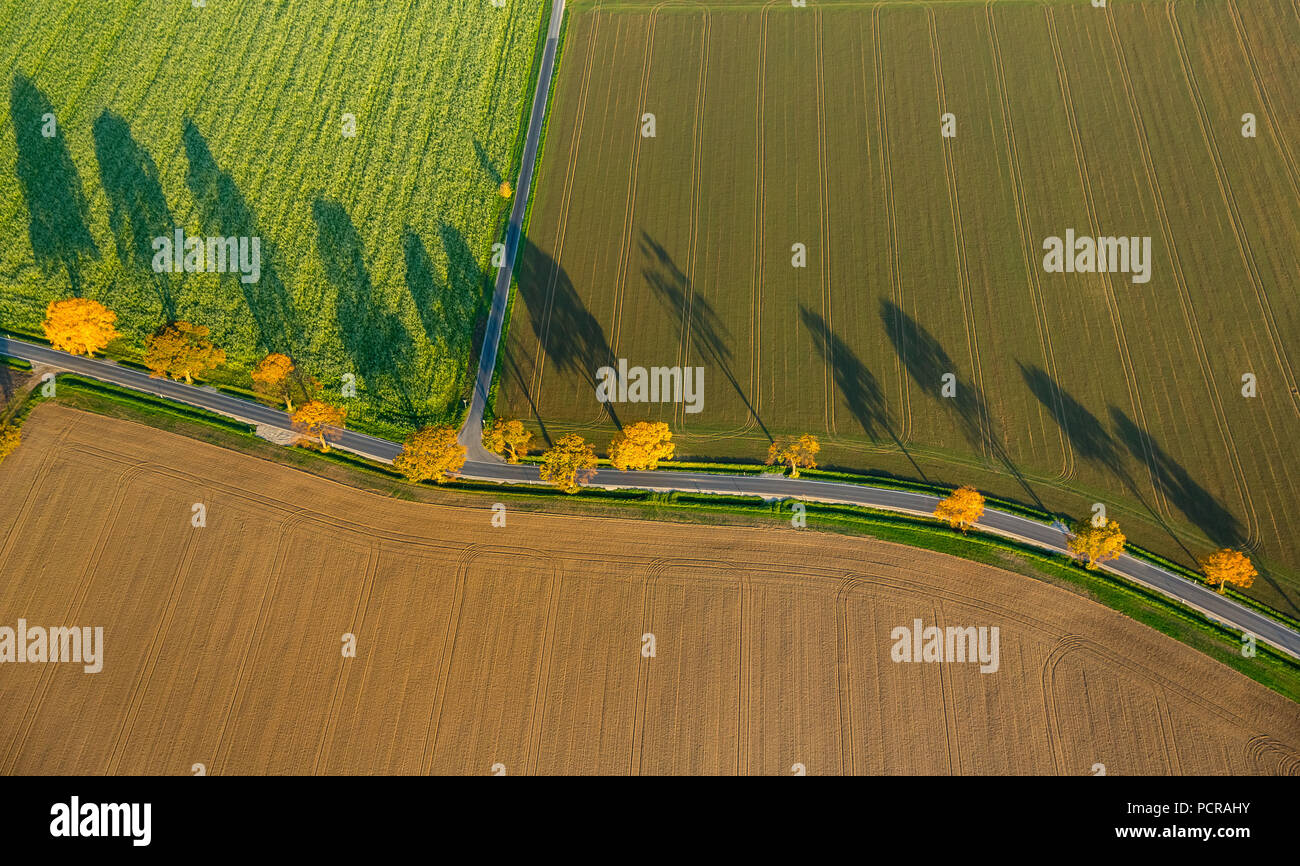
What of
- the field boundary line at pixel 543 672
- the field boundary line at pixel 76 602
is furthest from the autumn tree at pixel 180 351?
the field boundary line at pixel 543 672

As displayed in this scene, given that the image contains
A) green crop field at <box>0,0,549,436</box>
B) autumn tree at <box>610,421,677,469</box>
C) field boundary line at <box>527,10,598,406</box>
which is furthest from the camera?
green crop field at <box>0,0,549,436</box>

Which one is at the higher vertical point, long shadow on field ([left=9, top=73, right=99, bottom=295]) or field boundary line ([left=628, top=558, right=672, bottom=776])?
long shadow on field ([left=9, top=73, right=99, bottom=295])

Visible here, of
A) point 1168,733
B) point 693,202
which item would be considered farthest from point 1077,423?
point 693,202

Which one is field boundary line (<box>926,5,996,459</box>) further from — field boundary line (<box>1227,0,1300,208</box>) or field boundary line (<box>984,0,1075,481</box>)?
field boundary line (<box>1227,0,1300,208</box>)

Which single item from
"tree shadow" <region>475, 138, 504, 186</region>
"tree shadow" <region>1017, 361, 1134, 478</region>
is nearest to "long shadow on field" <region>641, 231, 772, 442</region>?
"tree shadow" <region>475, 138, 504, 186</region>

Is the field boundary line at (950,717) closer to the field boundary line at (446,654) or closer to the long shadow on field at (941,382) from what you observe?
the long shadow on field at (941,382)

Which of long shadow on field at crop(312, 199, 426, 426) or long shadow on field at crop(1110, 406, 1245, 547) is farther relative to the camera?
long shadow on field at crop(312, 199, 426, 426)

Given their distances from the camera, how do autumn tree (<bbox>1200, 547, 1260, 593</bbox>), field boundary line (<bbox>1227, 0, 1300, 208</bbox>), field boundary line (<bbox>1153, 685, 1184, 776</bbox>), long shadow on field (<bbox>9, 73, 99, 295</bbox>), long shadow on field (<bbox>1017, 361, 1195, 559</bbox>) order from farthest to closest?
field boundary line (<bbox>1227, 0, 1300, 208</bbox>)
long shadow on field (<bbox>9, 73, 99, 295</bbox>)
long shadow on field (<bbox>1017, 361, 1195, 559</bbox>)
autumn tree (<bbox>1200, 547, 1260, 593</bbox>)
field boundary line (<bbox>1153, 685, 1184, 776</bbox>)
